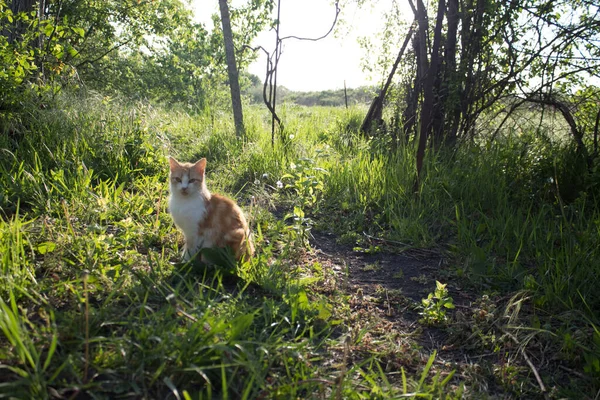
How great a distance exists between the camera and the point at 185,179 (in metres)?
2.86

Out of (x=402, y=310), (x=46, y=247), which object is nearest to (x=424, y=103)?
(x=402, y=310)

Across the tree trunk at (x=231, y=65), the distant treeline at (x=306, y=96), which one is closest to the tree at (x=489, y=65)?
the tree trunk at (x=231, y=65)

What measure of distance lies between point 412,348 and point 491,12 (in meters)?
3.75

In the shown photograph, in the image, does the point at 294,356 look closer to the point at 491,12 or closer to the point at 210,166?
the point at 210,166

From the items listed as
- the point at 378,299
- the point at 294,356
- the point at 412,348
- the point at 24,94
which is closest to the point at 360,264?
the point at 378,299

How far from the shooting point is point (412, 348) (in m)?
2.23

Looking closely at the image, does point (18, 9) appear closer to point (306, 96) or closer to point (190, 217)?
point (190, 217)

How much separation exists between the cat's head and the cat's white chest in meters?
0.09

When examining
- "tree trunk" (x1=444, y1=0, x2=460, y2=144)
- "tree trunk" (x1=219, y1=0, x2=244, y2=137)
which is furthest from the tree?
Answer: "tree trunk" (x1=219, y1=0, x2=244, y2=137)

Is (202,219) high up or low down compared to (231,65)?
Answer: down

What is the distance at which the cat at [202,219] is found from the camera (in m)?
2.70

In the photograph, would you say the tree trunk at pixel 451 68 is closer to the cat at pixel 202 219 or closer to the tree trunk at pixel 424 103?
the tree trunk at pixel 424 103

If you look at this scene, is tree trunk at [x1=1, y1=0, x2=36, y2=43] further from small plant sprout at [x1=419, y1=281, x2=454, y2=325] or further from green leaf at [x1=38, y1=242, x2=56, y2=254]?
small plant sprout at [x1=419, y1=281, x2=454, y2=325]

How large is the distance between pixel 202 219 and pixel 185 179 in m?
0.32
